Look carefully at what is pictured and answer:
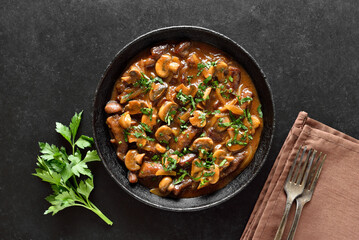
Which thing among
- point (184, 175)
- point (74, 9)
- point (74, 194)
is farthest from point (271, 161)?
point (74, 9)

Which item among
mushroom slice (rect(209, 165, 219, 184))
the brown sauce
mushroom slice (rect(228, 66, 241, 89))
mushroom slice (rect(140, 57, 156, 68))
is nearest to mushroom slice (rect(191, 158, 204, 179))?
the brown sauce

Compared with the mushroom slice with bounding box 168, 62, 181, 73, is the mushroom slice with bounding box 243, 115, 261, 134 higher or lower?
lower

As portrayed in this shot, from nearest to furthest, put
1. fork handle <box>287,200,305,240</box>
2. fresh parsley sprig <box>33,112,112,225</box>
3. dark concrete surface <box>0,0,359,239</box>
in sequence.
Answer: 1. fork handle <box>287,200,305,240</box>
2. fresh parsley sprig <box>33,112,112,225</box>
3. dark concrete surface <box>0,0,359,239</box>

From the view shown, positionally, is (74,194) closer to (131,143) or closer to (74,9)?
(131,143)

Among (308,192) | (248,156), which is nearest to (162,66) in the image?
(248,156)

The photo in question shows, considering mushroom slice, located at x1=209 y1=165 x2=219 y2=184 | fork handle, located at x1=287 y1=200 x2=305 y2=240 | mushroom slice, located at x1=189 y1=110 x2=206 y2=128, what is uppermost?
mushroom slice, located at x1=189 y1=110 x2=206 y2=128

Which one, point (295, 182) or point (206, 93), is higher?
point (206, 93)

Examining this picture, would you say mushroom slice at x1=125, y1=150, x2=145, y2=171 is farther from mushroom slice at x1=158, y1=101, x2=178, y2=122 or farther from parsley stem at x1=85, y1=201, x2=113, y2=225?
parsley stem at x1=85, y1=201, x2=113, y2=225

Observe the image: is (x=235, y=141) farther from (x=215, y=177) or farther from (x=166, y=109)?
(x=166, y=109)

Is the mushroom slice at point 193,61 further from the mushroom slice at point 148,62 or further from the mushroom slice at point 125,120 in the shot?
the mushroom slice at point 125,120
